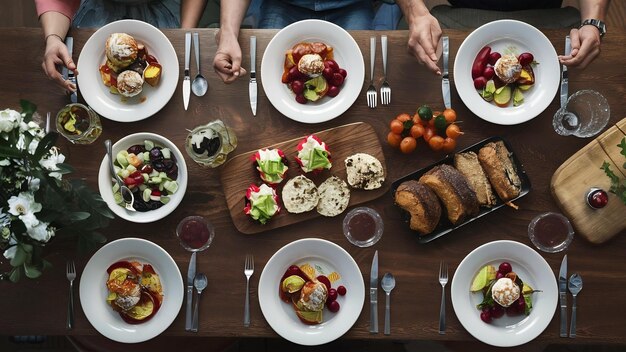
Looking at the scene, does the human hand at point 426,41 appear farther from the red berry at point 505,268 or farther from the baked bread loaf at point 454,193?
the red berry at point 505,268

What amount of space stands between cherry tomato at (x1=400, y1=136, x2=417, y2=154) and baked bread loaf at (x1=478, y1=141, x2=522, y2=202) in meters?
0.25

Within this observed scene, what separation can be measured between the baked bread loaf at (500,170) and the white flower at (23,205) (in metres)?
1.45

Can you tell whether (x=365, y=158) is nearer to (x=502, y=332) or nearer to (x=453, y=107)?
(x=453, y=107)

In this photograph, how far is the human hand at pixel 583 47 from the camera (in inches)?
84.9

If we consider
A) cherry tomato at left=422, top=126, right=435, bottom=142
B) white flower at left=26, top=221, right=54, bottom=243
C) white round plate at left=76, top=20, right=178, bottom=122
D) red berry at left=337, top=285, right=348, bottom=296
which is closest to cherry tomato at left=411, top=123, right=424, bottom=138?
cherry tomato at left=422, top=126, right=435, bottom=142

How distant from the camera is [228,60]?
2.16 metres

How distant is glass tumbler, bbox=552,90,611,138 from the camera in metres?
2.14

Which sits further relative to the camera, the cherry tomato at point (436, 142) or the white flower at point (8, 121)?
the cherry tomato at point (436, 142)

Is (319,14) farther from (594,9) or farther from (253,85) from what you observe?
(594,9)

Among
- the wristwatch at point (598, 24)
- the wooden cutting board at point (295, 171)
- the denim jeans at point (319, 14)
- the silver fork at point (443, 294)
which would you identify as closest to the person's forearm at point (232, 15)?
the denim jeans at point (319, 14)

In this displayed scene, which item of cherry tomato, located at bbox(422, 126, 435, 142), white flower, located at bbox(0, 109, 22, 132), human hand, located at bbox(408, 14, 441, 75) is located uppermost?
human hand, located at bbox(408, 14, 441, 75)

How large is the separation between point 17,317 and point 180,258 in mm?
605

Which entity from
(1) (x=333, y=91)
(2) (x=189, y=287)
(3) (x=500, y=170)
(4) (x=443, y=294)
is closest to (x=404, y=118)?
(1) (x=333, y=91)

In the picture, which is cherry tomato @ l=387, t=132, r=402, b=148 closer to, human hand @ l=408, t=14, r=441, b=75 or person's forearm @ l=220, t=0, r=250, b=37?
human hand @ l=408, t=14, r=441, b=75
